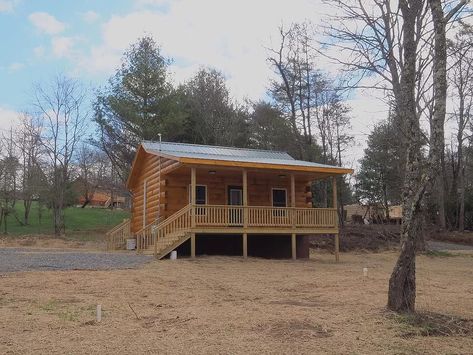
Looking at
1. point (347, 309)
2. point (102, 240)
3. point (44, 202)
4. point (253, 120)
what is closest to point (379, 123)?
point (253, 120)

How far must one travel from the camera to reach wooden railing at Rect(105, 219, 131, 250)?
925 inches

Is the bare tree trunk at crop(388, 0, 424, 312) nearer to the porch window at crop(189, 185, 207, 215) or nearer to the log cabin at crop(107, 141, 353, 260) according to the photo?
the log cabin at crop(107, 141, 353, 260)

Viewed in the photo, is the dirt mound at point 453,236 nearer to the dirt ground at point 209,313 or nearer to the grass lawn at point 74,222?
the dirt ground at point 209,313

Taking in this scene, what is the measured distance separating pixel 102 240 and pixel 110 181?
1421cm

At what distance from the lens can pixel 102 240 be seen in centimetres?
3250

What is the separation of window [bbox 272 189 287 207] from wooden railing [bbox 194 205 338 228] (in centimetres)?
238

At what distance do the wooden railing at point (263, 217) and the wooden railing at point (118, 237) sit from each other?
19.5ft

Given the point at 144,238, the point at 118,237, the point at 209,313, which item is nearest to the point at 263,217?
the point at 144,238

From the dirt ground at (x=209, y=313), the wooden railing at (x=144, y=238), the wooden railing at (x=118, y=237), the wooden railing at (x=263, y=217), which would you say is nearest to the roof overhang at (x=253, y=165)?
the wooden railing at (x=263, y=217)

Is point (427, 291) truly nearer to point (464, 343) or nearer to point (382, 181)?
point (464, 343)

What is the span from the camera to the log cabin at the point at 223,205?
60.3 feet

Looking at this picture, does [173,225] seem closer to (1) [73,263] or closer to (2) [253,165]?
(2) [253,165]

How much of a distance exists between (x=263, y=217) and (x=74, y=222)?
27.6m

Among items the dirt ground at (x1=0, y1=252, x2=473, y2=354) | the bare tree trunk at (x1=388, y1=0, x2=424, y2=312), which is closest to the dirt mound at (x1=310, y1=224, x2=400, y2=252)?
the dirt ground at (x1=0, y1=252, x2=473, y2=354)
